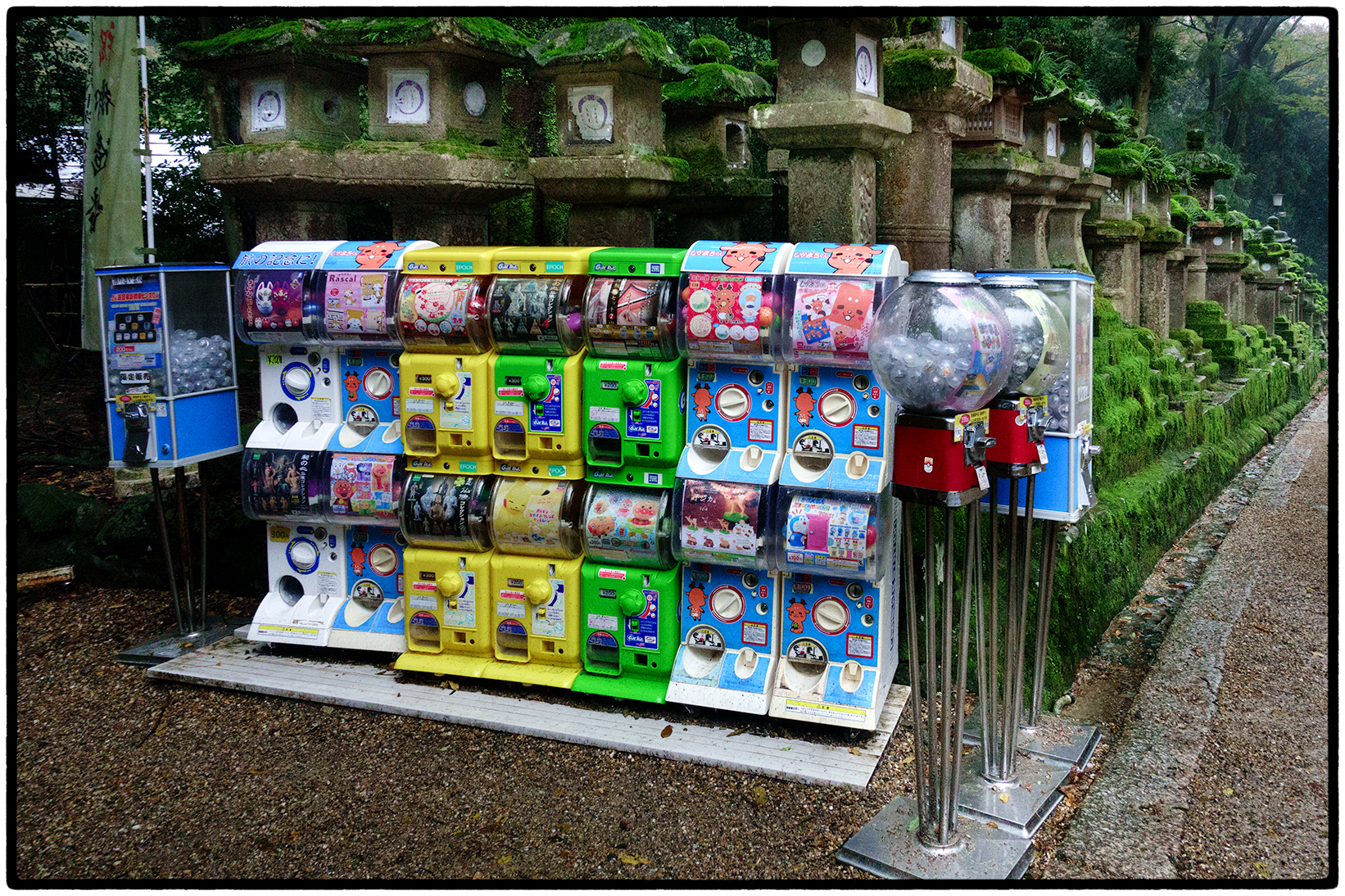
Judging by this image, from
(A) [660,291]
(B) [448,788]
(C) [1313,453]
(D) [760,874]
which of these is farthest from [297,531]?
(C) [1313,453]

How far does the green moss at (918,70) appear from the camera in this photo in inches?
248

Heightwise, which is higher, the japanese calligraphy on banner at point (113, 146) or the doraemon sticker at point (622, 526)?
the japanese calligraphy on banner at point (113, 146)

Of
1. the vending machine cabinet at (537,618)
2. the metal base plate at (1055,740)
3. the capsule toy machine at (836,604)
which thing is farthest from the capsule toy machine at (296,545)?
the metal base plate at (1055,740)

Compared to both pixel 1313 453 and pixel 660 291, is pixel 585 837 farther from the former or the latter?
pixel 1313 453

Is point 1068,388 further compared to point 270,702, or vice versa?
point 270,702

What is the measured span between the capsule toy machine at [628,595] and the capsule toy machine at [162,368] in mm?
2438

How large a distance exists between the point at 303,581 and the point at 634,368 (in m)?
2.33

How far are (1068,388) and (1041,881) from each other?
6.46 feet

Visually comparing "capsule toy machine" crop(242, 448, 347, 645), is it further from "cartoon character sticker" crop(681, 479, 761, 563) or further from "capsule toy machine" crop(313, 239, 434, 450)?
"cartoon character sticker" crop(681, 479, 761, 563)

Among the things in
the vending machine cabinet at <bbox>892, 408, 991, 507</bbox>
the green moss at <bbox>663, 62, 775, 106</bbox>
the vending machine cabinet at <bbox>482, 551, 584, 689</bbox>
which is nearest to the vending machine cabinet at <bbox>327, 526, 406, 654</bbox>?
the vending machine cabinet at <bbox>482, 551, 584, 689</bbox>

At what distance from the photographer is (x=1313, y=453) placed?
14164mm

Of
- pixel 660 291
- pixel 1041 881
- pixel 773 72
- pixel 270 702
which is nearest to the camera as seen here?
pixel 1041 881

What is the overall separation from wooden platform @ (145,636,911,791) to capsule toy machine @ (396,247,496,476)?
3.78ft

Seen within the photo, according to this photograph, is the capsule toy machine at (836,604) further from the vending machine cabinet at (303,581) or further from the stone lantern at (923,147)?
the stone lantern at (923,147)
